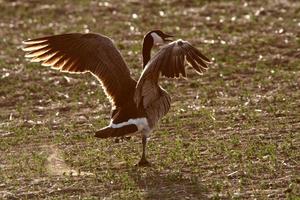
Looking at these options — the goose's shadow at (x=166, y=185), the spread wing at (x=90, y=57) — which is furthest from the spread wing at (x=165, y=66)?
the goose's shadow at (x=166, y=185)

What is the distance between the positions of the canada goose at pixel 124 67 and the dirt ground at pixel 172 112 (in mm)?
513

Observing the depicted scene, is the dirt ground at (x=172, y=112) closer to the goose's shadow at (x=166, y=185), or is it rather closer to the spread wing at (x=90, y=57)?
the goose's shadow at (x=166, y=185)

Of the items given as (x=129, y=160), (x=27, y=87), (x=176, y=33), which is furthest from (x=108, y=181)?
(x=176, y=33)

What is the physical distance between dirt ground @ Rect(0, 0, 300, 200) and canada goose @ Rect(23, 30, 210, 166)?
20.2 inches

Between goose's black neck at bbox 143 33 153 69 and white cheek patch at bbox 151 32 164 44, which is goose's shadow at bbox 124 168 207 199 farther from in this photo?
white cheek patch at bbox 151 32 164 44

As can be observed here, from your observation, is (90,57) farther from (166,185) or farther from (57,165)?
(166,185)

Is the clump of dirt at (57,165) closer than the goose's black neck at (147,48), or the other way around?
the clump of dirt at (57,165)

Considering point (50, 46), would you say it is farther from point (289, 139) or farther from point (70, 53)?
point (289, 139)

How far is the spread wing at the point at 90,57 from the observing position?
36.6 feet

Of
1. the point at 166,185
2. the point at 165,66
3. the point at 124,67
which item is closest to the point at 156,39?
the point at 124,67

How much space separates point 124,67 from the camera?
1121 centimetres

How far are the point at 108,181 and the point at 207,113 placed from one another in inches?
128

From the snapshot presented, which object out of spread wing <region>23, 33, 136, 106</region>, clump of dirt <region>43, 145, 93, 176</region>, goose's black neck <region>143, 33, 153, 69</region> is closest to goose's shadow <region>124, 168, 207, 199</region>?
clump of dirt <region>43, 145, 93, 176</region>

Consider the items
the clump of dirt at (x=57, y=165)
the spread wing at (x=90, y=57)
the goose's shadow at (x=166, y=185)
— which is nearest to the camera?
the goose's shadow at (x=166, y=185)
